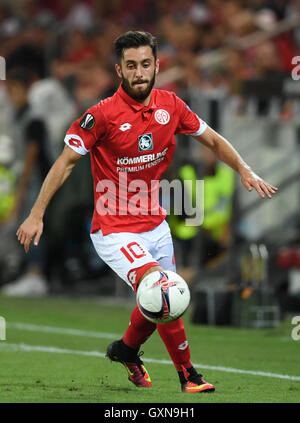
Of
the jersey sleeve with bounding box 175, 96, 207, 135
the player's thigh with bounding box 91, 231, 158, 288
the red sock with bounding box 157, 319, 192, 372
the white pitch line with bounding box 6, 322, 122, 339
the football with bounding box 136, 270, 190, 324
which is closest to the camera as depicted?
the football with bounding box 136, 270, 190, 324

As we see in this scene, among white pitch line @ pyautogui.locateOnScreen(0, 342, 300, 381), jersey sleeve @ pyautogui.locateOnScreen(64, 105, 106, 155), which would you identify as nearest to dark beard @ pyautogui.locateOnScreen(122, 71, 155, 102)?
jersey sleeve @ pyautogui.locateOnScreen(64, 105, 106, 155)

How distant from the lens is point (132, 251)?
6945 mm

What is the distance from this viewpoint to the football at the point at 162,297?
6559 mm

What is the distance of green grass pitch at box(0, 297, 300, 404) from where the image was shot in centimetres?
691

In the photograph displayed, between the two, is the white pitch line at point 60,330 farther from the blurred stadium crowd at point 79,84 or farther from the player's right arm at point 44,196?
the player's right arm at point 44,196

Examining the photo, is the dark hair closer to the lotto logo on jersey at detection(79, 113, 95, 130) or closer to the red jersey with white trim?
the red jersey with white trim

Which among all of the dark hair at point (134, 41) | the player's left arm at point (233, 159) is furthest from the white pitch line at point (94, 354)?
the dark hair at point (134, 41)

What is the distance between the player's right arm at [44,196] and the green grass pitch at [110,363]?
1.07 metres

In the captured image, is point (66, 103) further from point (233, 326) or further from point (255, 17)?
point (233, 326)

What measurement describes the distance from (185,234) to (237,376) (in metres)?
6.16

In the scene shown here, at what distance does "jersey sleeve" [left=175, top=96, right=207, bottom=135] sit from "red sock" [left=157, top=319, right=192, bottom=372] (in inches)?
54.9
